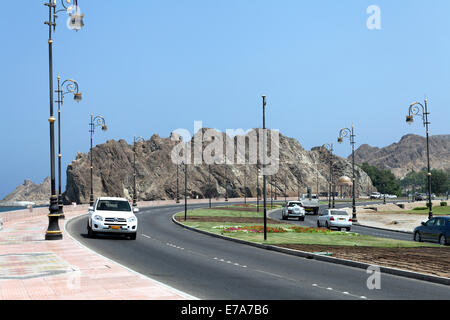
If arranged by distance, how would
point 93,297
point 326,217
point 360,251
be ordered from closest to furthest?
point 93,297 → point 360,251 → point 326,217

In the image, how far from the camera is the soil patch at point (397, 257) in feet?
50.9

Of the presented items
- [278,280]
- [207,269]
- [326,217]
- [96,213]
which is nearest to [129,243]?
[96,213]

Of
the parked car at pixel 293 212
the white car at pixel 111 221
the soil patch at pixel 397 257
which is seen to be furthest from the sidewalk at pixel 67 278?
the parked car at pixel 293 212

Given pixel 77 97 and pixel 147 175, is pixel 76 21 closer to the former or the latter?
pixel 77 97

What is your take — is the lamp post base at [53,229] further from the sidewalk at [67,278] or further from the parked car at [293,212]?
the parked car at [293,212]

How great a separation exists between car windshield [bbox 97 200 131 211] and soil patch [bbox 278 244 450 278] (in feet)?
26.2

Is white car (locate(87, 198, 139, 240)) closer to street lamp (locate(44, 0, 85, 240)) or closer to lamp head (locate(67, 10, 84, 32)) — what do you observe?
street lamp (locate(44, 0, 85, 240))

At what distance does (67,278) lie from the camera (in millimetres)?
12703

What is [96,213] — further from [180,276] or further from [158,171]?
[158,171]

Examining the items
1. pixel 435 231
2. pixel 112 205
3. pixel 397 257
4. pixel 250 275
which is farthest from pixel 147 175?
pixel 250 275

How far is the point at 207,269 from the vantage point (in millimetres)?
15453

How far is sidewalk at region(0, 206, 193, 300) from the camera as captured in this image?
1042 centimetres

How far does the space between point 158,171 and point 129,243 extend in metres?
151
